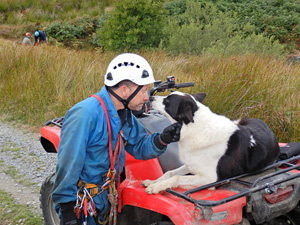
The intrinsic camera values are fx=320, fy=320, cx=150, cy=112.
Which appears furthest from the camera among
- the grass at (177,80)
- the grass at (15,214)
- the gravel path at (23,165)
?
the grass at (177,80)

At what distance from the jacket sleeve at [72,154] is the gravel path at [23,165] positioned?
1822mm

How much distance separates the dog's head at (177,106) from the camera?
262 cm

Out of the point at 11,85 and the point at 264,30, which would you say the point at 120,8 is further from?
the point at 264,30

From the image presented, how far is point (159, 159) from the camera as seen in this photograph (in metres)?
2.83

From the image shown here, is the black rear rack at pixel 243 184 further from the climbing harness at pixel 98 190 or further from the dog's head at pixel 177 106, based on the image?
the dog's head at pixel 177 106

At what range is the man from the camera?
221cm

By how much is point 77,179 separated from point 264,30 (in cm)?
1682

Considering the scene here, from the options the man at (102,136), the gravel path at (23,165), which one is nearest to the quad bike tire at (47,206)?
the gravel path at (23,165)

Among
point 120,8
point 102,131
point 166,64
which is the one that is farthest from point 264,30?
point 102,131

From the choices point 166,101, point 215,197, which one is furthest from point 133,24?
point 215,197

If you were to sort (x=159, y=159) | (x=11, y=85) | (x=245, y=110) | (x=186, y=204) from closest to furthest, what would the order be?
(x=186, y=204) < (x=159, y=159) < (x=245, y=110) < (x=11, y=85)

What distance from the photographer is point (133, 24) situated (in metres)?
11.3

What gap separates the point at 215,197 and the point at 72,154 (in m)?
1.01

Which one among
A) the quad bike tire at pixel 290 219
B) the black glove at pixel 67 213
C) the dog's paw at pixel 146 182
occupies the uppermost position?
the dog's paw at pixel 146 182
